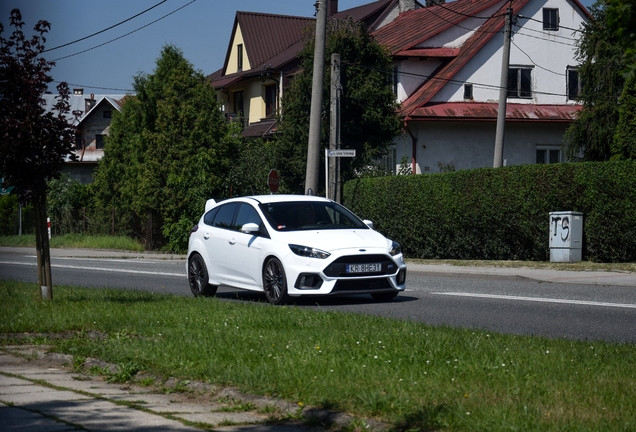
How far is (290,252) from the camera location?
44.8 ft

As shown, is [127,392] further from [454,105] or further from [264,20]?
[264,20]

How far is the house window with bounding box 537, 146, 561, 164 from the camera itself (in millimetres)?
42688

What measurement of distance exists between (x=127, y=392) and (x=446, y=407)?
2492 mm

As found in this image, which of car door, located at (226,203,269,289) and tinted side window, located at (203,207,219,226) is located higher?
tinted side window, located at (203,207,219,226)

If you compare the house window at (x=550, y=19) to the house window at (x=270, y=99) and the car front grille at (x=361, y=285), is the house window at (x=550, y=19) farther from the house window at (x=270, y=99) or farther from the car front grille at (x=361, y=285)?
the car front grille at (x=361, y=285)

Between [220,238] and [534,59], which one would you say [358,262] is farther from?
[534,59]

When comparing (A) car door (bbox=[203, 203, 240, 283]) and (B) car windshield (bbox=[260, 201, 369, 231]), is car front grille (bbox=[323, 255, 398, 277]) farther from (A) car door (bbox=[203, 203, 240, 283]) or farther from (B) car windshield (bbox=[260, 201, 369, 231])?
(A) car door (bbox=[203, 203, 240, 283])

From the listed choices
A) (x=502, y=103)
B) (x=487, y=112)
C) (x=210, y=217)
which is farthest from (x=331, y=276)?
(x=487, y=112)

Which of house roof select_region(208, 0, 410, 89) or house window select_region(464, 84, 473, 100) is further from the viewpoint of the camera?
house roof select_region(208, 0, 410, 89)

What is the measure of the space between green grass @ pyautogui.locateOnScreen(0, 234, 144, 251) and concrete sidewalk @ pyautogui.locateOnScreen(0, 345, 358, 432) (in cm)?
3547

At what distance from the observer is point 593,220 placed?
2297cm

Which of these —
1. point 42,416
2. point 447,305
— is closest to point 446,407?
point 42,416

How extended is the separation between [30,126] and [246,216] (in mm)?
4560

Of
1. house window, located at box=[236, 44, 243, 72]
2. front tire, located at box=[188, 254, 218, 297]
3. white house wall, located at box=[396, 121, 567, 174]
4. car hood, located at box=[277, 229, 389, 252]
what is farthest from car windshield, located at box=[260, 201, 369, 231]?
house window, located at box=[236, 44, 243, 72]
